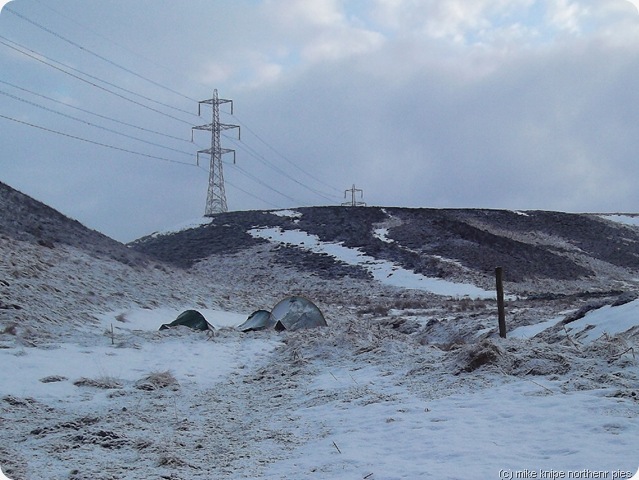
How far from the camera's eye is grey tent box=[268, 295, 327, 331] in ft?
69.7

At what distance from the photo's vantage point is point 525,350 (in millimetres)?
10172

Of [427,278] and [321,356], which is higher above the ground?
[427,278]

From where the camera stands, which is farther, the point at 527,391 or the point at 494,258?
the point at 494,258

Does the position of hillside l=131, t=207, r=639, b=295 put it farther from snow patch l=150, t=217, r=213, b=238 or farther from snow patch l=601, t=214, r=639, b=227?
snow patch l=601, t=214, r=639, b=227

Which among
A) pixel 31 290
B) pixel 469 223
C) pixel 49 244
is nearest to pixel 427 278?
pixel 469 223

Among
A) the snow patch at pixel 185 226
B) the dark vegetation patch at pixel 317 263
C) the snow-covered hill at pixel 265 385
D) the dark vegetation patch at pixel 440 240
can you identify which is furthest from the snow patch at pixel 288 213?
the snow-covered hill at pixel 265 385

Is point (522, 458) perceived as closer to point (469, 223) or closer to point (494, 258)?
point (494, 258)

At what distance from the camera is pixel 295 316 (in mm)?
21672

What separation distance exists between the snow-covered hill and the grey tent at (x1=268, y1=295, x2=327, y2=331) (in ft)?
6.62

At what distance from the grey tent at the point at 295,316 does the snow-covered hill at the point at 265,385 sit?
202 cm

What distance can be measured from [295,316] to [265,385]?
33.5 feet

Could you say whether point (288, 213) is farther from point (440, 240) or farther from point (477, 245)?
point (477, 245)

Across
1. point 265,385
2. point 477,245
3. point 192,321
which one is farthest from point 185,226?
point 265,385

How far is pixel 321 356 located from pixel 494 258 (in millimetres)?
42671
